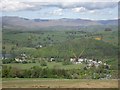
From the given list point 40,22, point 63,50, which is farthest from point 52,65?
point 40,22

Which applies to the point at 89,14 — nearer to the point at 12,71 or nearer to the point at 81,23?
the point at 81,23

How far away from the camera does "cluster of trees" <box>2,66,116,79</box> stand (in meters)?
2.87

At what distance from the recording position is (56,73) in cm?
289

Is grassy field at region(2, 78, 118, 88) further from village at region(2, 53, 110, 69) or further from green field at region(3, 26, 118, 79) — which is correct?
village at region(2, 53, 110, 69)

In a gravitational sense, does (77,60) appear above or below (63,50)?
below

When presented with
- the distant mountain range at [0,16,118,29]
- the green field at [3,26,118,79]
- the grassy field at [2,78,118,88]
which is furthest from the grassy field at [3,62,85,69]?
the distant mountain range at [0,16,118,29]

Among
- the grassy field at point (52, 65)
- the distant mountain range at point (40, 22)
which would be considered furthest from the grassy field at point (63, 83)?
the distant mountain range at point (40, 22)

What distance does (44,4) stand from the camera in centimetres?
290

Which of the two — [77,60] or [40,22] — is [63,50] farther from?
[40,22]

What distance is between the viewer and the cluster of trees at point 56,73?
9.41 ft

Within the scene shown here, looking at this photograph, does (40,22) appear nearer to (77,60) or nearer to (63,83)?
(77,60)

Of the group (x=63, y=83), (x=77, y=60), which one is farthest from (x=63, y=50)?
(x=63, y=83)

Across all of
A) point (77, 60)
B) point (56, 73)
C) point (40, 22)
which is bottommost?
point (56, 73)

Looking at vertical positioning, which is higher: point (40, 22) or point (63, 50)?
point (40, 22)
